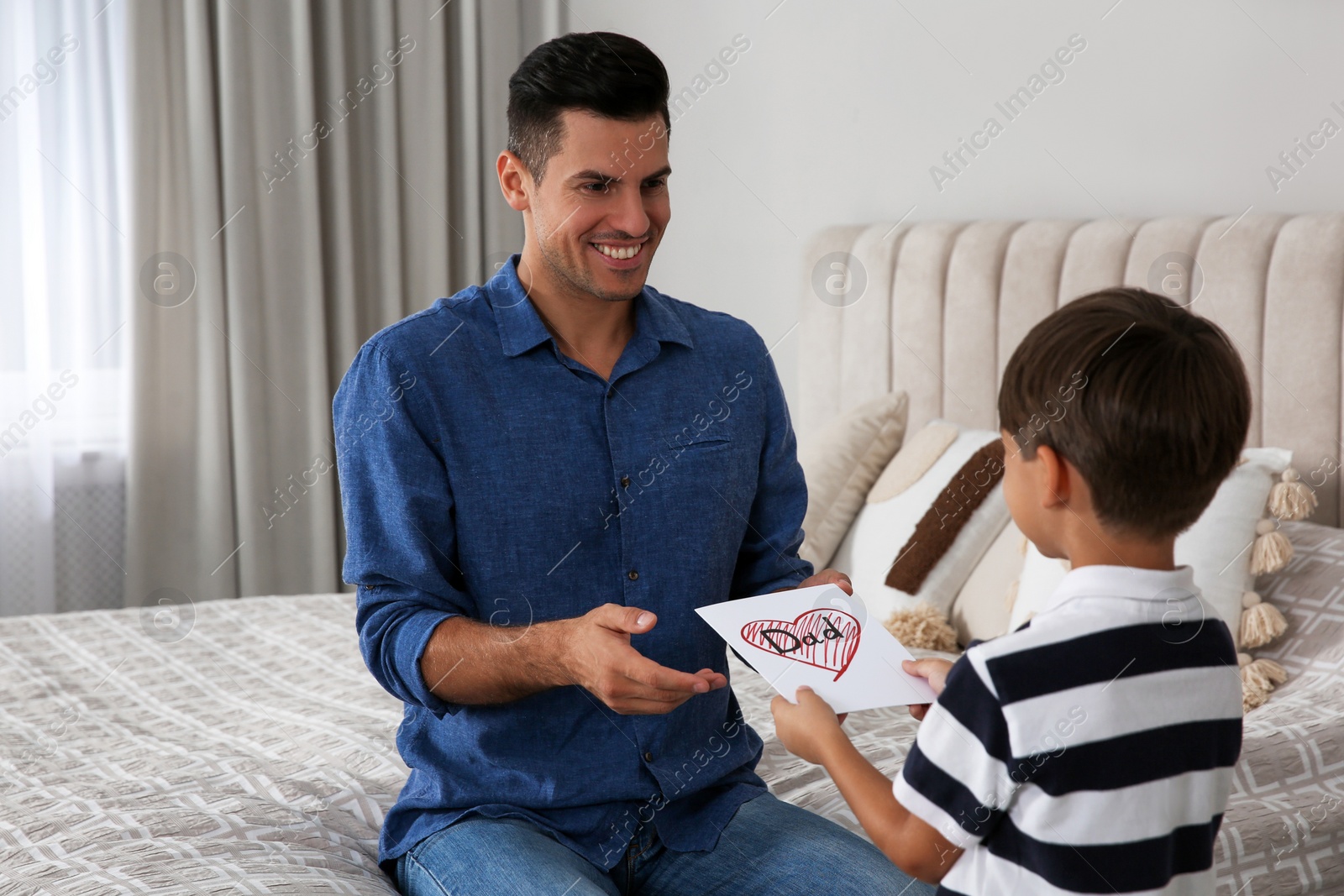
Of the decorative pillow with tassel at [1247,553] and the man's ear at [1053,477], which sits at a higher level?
the man's ear at [1053,477]

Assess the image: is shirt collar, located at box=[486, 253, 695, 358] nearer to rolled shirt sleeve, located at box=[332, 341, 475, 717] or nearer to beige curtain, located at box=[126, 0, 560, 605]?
rolled shirt sleeve, located at box=[332, 341, 475, 717]

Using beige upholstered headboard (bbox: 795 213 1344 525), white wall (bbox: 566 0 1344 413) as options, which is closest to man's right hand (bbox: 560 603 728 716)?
beige upholstered headboard (bbox: 795 213 1344 525)

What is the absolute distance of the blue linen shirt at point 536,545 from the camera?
117cm

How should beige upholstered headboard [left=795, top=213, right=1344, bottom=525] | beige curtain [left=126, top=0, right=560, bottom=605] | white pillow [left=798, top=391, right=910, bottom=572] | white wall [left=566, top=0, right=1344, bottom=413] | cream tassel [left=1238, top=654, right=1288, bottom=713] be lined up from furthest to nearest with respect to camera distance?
beige curtain [left=126, top=0, right=560, bottom=605] < white pillow [left=798, top=391, right=910, bottom=572] < white wall [left=566, top=0, right=1344, bottom=413] < beige upholstered headboard [left=795, top=213, right=1344, bottom=525] < cream tassel [left=1238, top=654, right=1288, bottom=713]

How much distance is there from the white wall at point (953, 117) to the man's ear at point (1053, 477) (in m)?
1.52

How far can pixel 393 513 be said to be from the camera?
1.17 m

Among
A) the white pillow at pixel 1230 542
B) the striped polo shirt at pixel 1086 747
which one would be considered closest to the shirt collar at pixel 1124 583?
the striped polo shirt at pixel 1086 747

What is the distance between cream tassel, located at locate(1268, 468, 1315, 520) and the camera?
1.74 meters

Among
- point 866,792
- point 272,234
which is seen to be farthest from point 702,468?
point 272,234

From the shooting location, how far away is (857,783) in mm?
921

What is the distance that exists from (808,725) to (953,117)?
2056mm

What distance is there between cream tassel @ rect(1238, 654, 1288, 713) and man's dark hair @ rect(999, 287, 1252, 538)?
0.93 meters

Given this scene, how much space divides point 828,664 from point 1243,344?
1.37 metres

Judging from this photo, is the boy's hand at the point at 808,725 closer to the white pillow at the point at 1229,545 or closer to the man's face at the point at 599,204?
the man's face at the point at 599,204
